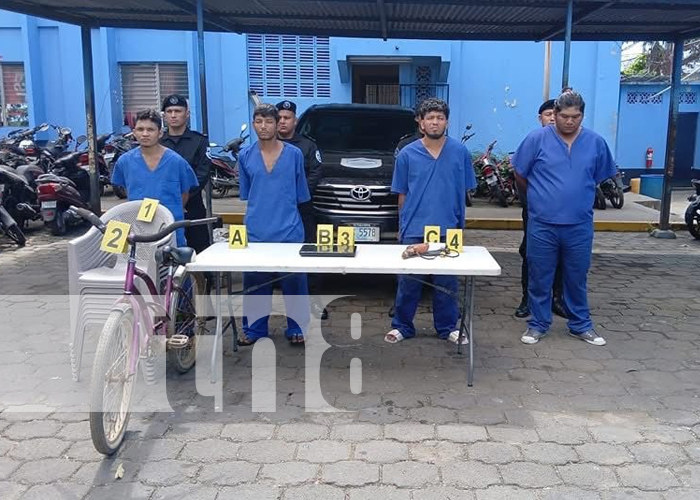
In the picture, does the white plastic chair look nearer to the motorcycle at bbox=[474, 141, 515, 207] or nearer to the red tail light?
the red tail light

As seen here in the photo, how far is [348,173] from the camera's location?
6.15m

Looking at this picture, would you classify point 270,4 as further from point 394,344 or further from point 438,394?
point 438,394

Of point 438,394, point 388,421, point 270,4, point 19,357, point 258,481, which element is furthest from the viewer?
point 270,4

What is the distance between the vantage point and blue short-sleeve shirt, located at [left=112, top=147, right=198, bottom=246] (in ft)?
14.4

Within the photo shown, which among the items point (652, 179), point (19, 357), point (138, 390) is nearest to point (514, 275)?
point (138, 390)

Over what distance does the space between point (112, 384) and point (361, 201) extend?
3280 millimetres

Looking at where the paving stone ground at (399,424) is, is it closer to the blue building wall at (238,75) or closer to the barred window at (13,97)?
the blue building wall at (238,75)

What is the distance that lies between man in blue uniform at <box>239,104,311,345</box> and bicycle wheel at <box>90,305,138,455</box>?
4.48 ft

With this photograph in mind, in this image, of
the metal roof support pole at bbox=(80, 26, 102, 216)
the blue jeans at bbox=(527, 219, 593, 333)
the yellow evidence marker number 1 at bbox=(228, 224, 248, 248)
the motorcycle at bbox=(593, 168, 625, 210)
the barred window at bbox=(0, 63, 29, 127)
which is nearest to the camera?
the yellow evidence marker number 1 at bbox=(228, 224, 248, 248)

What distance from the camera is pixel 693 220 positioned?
9.02 metres

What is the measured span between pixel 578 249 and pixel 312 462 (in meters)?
2.59

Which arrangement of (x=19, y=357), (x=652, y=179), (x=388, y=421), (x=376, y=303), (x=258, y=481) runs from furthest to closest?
1. (x=652, y=179)
2. (x=376, y=303)
3. (x=19, y=357)
4. (x=388, y=421)
5. (x=258, y=481)

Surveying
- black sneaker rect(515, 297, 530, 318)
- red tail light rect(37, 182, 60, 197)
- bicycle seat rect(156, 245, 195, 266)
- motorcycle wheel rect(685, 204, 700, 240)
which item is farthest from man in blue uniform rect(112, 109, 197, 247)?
motorcycle wheel rect(685, 204, 700, 240)

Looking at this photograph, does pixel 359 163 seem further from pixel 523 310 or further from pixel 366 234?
pixel 523 310
